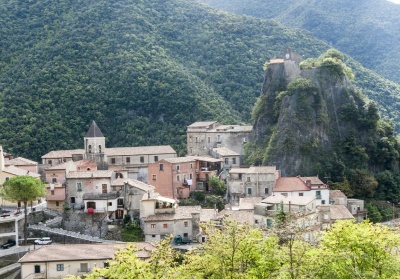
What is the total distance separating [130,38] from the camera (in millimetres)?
121250

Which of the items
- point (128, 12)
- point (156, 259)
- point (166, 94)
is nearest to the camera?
point (156, 259)

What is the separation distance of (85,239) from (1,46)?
75.1 m

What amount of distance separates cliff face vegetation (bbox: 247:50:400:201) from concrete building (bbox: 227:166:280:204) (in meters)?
8.20

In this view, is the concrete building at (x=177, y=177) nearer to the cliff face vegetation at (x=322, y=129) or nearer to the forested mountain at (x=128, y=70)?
the cliff face vegetation at (x=322, y=129)

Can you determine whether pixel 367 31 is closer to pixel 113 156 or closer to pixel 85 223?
pixel 113 156

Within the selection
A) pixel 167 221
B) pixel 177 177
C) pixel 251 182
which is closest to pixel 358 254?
pixel 167 221

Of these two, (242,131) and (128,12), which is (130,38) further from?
(242,131)

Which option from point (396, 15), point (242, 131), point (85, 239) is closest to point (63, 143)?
point (242, 131)

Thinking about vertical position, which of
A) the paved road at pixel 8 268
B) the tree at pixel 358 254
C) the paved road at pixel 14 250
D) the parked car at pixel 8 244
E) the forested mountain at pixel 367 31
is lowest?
the paved road at pixel 8 268

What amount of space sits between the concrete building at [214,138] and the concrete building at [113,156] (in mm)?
7410

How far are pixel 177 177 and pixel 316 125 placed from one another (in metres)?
22.8

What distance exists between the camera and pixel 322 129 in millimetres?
79500

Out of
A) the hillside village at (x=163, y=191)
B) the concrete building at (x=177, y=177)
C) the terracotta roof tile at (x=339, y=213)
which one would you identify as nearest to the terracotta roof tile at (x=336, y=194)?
the hillside village at (x=163, y=191)

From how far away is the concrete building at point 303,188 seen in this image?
64.7 meters
